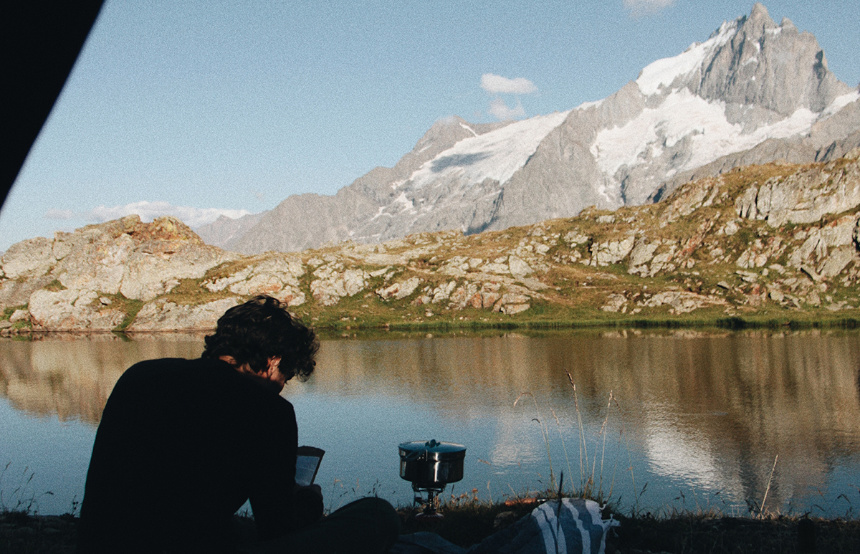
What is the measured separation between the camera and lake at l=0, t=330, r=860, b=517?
14.3 meters

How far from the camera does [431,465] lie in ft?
28.7

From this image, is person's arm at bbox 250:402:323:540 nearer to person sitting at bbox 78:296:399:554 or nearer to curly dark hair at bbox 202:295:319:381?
person sitting at bbox 78:296:399:554

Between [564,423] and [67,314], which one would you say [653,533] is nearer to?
[564,423]

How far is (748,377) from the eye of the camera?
31.8 m

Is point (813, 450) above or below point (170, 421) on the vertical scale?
below

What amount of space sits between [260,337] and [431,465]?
448 cm

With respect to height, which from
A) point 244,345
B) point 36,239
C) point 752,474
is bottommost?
point 752,474

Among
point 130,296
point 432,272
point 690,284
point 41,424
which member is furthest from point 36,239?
point 690,284

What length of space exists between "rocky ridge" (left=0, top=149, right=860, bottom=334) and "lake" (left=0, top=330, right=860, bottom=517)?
1694 inches

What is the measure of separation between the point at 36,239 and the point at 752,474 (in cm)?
12017

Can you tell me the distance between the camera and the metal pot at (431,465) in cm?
876

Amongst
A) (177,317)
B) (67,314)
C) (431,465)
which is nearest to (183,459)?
(431,465)

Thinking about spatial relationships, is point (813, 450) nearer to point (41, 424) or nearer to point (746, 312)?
point (41, 424)

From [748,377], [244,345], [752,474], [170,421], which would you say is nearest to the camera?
[170,421]
